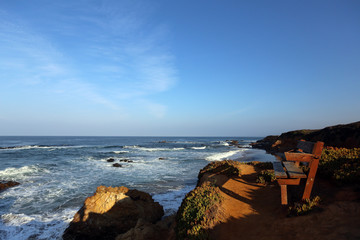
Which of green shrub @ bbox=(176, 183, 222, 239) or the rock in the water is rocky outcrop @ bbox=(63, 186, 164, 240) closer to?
green shrub @ bbox=(176, 183, 222, 239)

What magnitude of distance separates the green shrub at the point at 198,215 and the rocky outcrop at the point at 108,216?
2.53m

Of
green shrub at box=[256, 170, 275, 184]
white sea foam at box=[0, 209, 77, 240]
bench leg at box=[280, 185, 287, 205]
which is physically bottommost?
white sea foam at box=[0, 209, 77, 240]

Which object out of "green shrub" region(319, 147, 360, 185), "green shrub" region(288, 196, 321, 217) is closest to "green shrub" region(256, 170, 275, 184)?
"green shrub" region(319, 147, 360, 185)

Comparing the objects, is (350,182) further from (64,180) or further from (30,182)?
(30,182)

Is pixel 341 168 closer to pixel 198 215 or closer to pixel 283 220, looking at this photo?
pixel 283 220

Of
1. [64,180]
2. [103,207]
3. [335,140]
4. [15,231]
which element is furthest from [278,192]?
[335,140]

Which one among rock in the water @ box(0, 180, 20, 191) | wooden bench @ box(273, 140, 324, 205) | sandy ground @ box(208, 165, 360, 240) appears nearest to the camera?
sandy ground @ box(208, 165, 360, 240)

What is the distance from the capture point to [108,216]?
877 cm

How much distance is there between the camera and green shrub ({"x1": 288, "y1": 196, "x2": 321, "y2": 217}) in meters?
5.85

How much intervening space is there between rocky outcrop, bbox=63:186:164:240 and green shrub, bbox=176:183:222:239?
2.53m

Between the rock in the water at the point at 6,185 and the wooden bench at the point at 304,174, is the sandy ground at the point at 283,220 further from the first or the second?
the rock in the water at the point at 6,185

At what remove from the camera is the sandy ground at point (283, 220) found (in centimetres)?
489

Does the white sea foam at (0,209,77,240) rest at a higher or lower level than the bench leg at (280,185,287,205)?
lower

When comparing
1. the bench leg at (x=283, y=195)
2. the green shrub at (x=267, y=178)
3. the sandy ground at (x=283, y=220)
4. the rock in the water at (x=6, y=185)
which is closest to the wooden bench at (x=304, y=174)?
the bench leg at (x=283, y=195)
